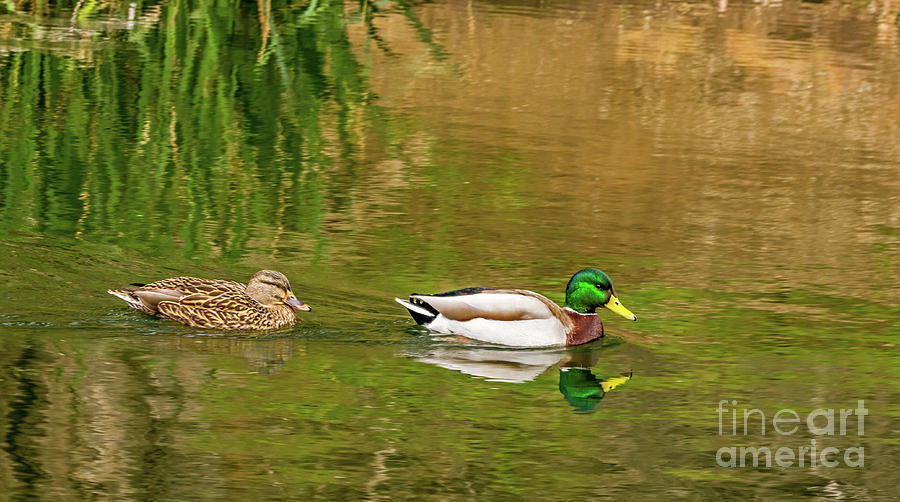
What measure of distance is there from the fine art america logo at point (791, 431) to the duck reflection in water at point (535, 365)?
689mm

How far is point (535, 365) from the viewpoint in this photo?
863cm

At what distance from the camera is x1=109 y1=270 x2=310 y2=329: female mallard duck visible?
884 centimetres

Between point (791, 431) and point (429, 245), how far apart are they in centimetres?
383

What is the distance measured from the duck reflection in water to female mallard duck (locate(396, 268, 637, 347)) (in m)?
0.09

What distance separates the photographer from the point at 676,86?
17.5 metres

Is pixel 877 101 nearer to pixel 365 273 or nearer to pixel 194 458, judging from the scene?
pixel 365 273

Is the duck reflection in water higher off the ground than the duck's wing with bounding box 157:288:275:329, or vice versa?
the duck's wing with bounding box 157:288:275:329

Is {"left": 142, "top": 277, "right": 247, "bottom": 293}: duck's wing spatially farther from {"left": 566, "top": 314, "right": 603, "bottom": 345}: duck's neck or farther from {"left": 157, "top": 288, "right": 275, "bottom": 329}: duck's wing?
{"left": 566, "top": 314, "right": 603, "bottom": 345}: duck's neck

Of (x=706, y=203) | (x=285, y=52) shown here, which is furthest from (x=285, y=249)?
(x=285, y=52)

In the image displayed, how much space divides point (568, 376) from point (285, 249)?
273 cm

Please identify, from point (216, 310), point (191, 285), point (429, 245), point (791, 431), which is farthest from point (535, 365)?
point (429, 245)

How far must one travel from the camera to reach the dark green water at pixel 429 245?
6.89 metres

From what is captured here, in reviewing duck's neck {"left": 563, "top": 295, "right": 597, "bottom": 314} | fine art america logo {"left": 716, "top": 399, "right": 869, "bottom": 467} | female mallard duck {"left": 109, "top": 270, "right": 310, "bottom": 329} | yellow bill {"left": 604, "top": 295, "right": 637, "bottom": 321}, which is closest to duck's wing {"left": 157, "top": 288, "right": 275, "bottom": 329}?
female mallard duck {"left": 109, "top": 270, "right": 310, "bottom": 329}

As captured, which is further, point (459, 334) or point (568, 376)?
point (459, 334)
